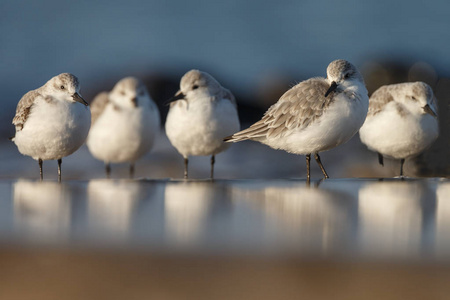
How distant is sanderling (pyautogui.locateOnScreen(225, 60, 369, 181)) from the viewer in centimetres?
525

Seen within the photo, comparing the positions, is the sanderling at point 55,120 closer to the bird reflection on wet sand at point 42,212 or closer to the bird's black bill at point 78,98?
the bird's black bill at point 78,98

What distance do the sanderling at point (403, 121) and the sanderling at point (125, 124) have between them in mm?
3917

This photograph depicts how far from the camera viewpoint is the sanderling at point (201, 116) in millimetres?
7438

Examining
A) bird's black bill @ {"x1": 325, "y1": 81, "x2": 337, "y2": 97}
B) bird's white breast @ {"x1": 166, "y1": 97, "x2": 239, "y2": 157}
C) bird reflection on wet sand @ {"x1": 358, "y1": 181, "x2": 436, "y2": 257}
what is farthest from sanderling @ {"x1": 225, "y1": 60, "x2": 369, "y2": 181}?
bird's white breast @ {"x1": 166, "y1": 97, "x2": 239, "y2": 157}

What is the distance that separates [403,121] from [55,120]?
3684 mm

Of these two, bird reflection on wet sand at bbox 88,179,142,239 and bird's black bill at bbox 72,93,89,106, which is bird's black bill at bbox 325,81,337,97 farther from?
bird's black bill at bbox 72,93,89,106

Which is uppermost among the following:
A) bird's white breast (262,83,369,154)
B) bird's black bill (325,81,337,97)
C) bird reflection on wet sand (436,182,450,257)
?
bird's black bill (325,81,337,97)

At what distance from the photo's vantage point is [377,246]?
1794mm

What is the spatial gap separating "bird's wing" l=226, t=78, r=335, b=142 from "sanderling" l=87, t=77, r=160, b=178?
428 cm

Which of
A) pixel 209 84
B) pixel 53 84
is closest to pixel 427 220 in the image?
pixel 53 84

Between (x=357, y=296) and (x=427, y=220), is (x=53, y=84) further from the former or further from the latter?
(x=357, y=296)

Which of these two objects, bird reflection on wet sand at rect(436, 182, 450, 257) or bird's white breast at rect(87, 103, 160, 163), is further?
bird's white breast at rect(87, 103, 160, 163)

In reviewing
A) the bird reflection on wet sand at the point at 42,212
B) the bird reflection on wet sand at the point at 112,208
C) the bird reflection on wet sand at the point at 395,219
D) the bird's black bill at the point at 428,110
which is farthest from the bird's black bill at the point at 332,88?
the bird reflection on wet sand at the point at 42,212

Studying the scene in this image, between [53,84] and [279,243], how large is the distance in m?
4.89
